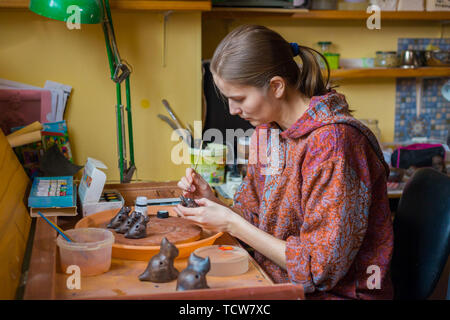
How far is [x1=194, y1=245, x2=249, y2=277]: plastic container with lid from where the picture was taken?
1.04 m

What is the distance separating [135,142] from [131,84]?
10.7 inches

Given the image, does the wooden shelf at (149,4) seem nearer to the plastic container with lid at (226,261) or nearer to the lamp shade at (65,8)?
the lamp shade at (65,8)

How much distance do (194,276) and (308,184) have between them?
397 millimetres

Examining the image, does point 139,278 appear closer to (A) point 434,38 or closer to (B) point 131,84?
(B) point 131,84

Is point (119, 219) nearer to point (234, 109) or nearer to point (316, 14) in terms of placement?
point (234, 109)

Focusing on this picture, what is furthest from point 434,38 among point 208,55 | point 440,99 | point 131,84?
point 131,84

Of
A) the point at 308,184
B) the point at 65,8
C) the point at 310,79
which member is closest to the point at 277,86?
the point at 310,79

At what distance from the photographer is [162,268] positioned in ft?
3.20

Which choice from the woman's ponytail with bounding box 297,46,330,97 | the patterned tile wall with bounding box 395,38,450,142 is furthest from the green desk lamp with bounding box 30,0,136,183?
the patterned tile wall with bounding box 395,38,450,142

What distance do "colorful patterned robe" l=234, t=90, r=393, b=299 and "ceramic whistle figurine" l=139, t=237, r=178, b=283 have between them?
31 centimetres

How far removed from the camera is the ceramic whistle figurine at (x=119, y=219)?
4.09 ft

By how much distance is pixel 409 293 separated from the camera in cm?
136

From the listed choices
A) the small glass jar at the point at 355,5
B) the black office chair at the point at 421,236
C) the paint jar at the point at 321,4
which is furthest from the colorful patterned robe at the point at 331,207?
the small glass jar at the point at 355,5

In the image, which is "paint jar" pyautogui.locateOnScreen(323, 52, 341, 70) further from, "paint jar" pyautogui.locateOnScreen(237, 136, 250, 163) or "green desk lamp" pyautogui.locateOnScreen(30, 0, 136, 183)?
"green desk lamp" pyautogui.locateOnScreen(30, 0, 136, 183)
